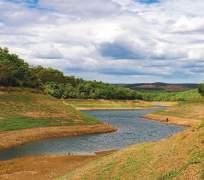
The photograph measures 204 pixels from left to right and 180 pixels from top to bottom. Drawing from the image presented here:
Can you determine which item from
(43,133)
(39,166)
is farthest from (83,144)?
(39,166)

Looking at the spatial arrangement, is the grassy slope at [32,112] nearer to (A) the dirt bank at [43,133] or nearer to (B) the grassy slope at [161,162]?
(A) the dirt bank at [43,133]

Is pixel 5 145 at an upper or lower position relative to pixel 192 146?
lower

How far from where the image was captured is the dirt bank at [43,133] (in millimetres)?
71744

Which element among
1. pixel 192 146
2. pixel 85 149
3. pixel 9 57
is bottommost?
pixel 85 149

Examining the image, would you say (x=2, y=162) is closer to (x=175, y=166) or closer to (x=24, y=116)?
(x=175, y=166)

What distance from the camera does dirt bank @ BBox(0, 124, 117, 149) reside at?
71744 mm

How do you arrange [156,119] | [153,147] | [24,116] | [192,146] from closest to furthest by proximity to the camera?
[192,146] < [153,147] < [24,116] < [156,119]

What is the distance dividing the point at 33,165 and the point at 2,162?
455cm

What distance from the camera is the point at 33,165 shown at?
2047 inches

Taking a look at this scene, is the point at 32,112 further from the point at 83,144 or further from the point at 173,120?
the point at 173,120

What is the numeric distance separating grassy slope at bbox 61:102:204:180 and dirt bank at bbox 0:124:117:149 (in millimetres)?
32835

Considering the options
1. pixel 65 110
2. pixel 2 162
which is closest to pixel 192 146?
pixel 2 162

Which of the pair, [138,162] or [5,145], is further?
[5,145]

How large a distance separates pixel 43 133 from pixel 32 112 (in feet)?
46.6
